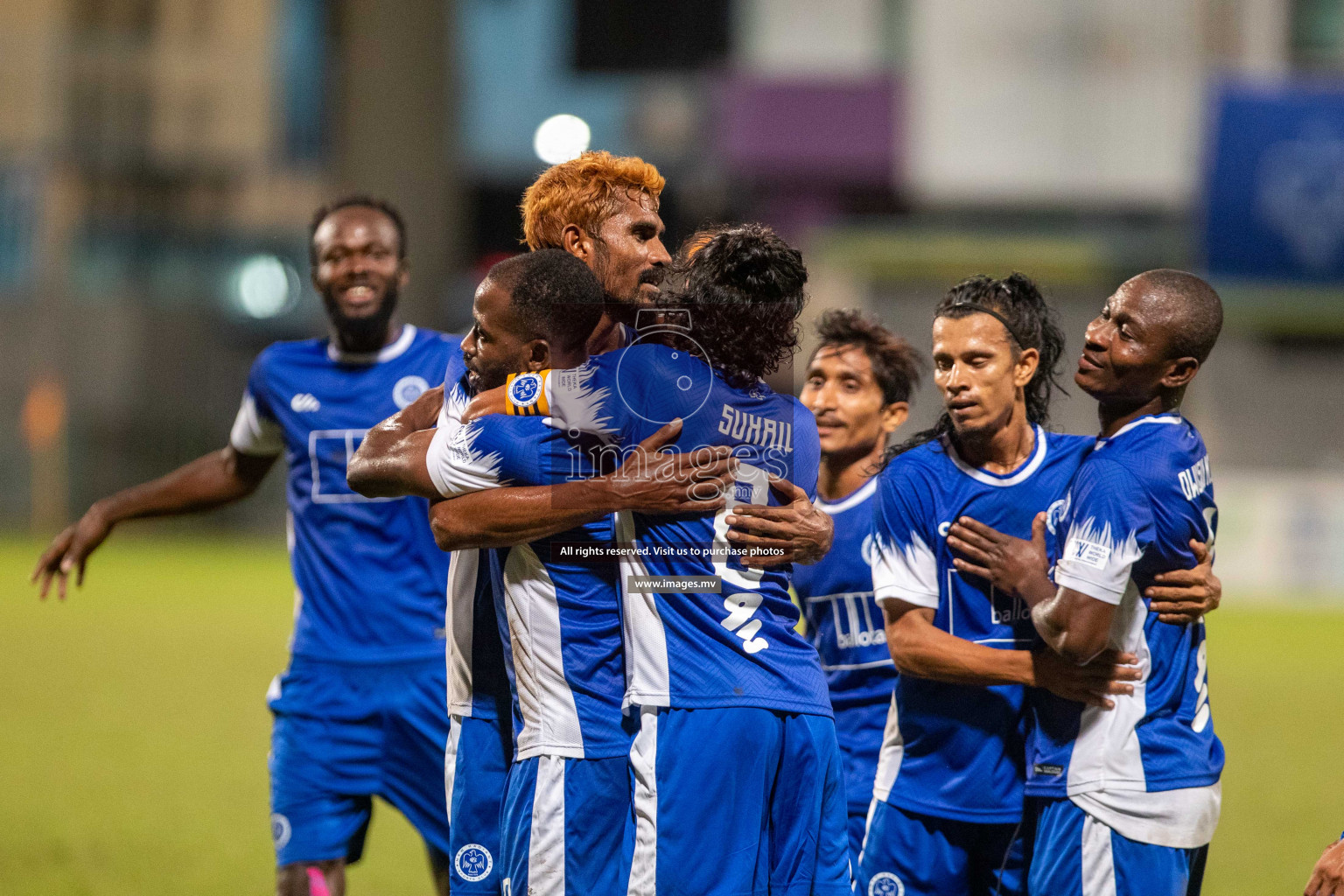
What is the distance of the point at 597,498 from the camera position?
3.04m

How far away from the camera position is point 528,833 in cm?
318

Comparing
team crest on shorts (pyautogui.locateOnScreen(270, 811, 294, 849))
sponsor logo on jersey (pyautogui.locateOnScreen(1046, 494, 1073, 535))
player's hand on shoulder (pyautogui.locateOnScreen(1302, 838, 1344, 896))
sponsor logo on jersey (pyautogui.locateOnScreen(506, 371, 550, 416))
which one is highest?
sponsor logo on jersey (pyautogui.locateOnScreen(506, 371, 550, 416))

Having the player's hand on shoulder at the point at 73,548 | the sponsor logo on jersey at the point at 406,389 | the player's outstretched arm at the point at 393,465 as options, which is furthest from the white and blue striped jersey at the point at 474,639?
the player's hand on shoulder at the point at 73,548

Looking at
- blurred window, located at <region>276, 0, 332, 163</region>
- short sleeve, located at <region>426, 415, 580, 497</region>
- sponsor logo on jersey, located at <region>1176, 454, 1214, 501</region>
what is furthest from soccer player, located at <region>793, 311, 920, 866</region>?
blurred window, located at <region>276, 0, 332, 163</region>

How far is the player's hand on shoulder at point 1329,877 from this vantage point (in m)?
3.04

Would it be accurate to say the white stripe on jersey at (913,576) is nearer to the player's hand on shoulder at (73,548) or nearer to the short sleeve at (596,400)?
the short sleeve at (596,400)

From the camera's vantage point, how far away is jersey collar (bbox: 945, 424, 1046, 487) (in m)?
3.60

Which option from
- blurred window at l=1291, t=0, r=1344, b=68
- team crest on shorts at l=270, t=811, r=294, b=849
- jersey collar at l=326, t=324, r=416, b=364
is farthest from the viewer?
blurred window at l=1291, t=0, r=1344, b=68

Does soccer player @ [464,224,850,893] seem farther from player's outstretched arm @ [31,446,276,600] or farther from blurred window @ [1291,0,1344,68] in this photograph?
blurred window @ [1291,0,1344,68]

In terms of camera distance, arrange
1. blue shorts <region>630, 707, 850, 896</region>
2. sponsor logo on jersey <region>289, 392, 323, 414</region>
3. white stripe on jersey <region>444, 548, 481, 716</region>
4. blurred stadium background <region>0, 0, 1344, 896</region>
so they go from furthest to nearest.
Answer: blurred stadium background <region>0, 0, 1344, 896</region> < sponsor logo on jersey <region>289, 392, 323, 414</region> < white stripe on jersey <region>444, 548, 481, 716</region> < blue shorts <region>630, 707, 850, 896</region>

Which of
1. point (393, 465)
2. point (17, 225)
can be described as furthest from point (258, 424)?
point (17, 225)

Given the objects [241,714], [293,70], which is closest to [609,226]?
[241,714]

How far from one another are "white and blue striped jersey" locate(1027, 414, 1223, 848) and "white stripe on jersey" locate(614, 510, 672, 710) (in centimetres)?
95

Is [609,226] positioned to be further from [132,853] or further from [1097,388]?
[132,853]
